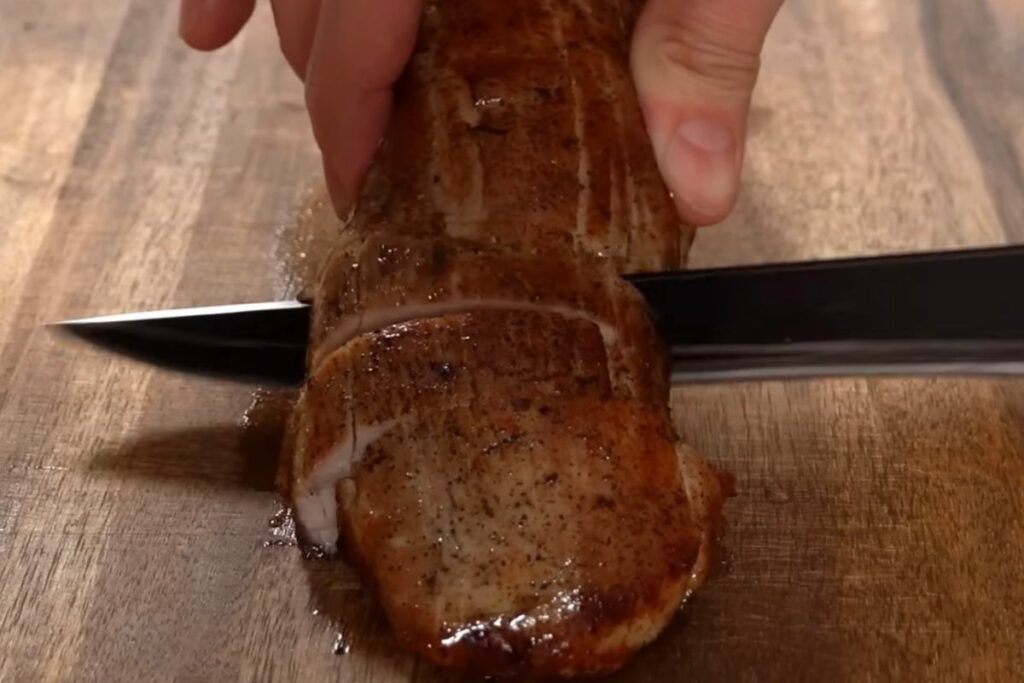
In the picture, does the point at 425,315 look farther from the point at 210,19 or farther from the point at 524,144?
the point at 210,19

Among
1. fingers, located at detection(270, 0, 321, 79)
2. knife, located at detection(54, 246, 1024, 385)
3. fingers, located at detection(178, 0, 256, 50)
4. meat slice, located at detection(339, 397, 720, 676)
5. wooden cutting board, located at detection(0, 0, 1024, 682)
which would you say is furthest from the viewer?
fingers, located at detection(178, 0, 256, 50)

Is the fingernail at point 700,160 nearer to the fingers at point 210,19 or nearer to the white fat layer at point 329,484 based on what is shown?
the white fat layer at point 329,484

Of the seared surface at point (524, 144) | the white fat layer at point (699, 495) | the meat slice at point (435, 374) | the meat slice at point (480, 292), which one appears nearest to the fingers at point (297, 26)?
the seared surface at point (524, 144)

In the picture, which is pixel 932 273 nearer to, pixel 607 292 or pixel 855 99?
pixel 607 292

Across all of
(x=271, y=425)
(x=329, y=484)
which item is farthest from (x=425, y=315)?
(x=271, y=425)

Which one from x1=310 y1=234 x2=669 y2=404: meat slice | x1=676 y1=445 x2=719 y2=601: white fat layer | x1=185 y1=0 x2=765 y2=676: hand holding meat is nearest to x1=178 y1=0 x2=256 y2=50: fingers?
x1=185 y1=0 x2=765 y2=676: hand holding meat

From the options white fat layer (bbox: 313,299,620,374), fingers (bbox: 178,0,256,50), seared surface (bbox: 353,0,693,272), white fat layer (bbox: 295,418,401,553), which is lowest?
white fat layer (bbox: 295,418,401,553)

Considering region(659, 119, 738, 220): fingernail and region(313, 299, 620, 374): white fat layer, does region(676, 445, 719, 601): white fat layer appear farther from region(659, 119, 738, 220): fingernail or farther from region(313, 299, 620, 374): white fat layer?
region(659, 119, 738, 220): fingernail
